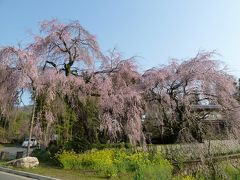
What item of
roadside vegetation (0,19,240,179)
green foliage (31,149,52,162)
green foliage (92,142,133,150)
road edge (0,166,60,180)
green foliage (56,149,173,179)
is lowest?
road edge (0,166,60,180)

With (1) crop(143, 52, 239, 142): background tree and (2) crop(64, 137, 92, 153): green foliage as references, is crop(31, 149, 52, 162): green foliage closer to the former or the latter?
(2) crop(64, 137, 92, 153): green foliage

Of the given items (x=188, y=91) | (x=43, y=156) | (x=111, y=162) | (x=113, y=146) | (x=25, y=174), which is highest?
(x=188, y=91)

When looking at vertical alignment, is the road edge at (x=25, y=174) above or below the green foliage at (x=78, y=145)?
below

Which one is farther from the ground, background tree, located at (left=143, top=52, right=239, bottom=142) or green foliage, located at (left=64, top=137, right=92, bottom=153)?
background tree, located at (left=143, top=52, right=239, bottom=142)

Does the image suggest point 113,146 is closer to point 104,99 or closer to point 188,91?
point 104,99

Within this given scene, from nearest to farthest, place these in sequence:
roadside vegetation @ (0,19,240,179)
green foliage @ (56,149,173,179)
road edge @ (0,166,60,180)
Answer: road edge @ (0,166,60,180), green foliage @ (56,149,173,179), roadside vegetation @ (0,19,240,179)

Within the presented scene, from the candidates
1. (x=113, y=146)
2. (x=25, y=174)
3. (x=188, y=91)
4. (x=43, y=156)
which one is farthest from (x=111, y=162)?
(x=188, y=91)

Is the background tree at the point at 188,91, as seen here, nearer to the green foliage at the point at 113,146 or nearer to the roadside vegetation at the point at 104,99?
the roadside vegetation at the point at 104,99

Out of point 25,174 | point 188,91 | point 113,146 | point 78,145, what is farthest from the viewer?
point 188,91

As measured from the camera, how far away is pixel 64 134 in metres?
22.6

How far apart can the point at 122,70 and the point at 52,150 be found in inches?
284

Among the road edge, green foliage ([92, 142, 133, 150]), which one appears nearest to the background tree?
green foliage ([92, 142, 133, 150])

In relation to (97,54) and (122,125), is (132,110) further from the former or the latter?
(97,54)

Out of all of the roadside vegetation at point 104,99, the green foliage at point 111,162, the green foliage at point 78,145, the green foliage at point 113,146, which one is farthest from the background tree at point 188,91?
the green foliage at point 111,162
